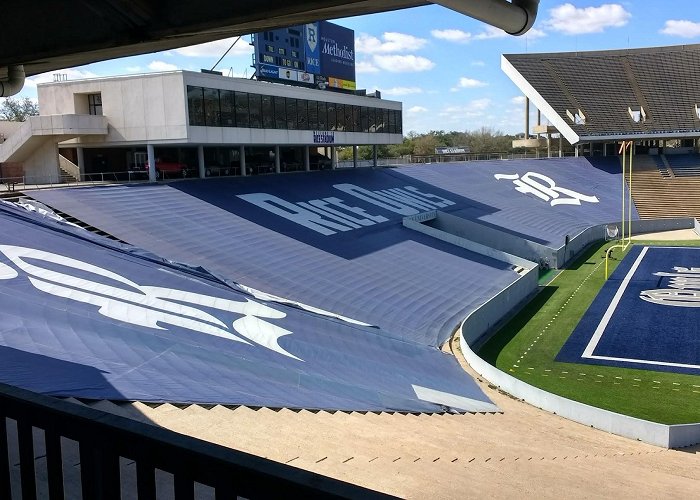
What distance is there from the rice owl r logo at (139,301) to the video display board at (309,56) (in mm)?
22325

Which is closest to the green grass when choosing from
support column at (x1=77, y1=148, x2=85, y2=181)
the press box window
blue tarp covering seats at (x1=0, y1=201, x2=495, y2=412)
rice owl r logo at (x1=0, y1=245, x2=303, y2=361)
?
blue tarp covering seats at (x1=0, y1=201, x2=495, y2=412)

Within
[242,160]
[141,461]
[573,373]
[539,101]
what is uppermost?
[539,101]

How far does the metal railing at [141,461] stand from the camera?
86.5 inches

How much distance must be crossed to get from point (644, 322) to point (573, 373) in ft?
20.4

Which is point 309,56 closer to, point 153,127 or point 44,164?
point 153,127

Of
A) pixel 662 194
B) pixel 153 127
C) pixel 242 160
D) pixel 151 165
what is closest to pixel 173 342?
pixel 153 127

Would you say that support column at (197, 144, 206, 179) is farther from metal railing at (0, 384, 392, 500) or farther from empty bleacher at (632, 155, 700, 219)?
empty bleacher at (632, 155, 700, 219)

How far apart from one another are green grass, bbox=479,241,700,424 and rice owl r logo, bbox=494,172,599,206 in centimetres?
2156

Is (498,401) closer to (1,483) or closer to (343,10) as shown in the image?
(343,10)

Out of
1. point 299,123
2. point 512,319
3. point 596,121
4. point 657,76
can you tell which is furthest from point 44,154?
point 657,76

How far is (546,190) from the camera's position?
163 feet

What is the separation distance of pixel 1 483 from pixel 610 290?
93.8 ft

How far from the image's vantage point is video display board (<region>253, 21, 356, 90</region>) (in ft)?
118

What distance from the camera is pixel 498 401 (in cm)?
1594
